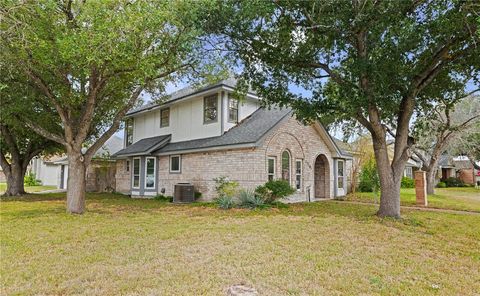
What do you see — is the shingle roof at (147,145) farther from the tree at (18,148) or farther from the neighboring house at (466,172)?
the neighboring house at (466,172)

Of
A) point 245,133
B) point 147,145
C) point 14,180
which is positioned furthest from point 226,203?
point 14,180

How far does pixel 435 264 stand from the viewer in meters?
5.39

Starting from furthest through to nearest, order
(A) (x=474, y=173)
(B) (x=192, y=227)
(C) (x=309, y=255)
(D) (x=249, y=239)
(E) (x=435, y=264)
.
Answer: (A) (x=474, y=173) → (B) (x=192, y=227) → (D) (x=249, y=239) → (C) (x=309, y=255) → (E) (x=435, y=264)

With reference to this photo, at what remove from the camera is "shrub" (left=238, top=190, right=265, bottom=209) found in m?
12.5

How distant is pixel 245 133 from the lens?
14375mm

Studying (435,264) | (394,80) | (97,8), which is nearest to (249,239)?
(435,264)

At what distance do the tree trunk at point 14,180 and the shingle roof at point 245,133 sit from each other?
33.3 feet

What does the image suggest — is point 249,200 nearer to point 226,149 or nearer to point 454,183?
point 226,149

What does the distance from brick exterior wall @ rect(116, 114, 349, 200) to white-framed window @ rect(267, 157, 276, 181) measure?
8.1 inches

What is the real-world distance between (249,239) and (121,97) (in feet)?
37.2

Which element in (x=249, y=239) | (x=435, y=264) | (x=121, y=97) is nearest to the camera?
(x=435, y=264)

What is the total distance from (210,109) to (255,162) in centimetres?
466

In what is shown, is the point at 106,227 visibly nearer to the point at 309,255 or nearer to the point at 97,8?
the point at 309,255

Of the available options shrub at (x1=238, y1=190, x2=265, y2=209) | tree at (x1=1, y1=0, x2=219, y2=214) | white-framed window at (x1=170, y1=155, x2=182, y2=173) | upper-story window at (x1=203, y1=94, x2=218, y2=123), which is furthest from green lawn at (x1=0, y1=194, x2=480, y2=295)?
upper-story window at (x1=203, y1=94, x2=218, y2=123)
